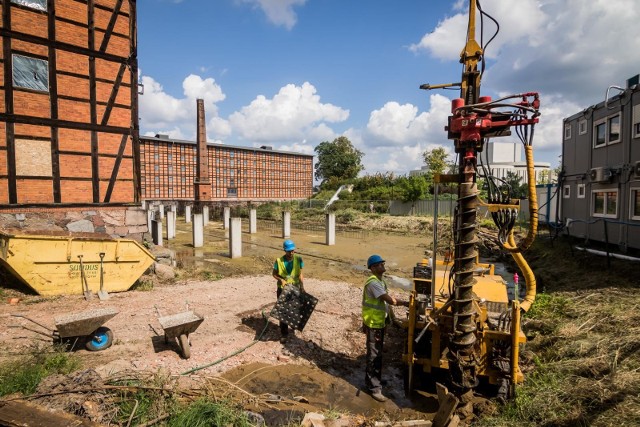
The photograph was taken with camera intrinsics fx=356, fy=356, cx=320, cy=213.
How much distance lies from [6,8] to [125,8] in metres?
3.25

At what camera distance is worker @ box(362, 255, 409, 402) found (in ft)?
16.0

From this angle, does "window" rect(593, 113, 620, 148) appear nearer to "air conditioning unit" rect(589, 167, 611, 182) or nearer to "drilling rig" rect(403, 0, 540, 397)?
"air conditioning unit" rect(589, 167, 611, 182)

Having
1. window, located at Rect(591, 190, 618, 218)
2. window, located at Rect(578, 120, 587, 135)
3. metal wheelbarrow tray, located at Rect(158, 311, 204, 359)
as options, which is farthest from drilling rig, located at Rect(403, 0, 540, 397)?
window, located at Rect(578, 120, 587, 135)

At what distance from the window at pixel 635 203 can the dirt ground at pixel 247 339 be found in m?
7.24

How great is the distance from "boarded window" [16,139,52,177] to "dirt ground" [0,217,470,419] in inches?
164

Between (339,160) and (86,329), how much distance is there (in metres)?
66.5

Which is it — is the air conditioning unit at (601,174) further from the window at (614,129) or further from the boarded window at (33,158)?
the boarded window at (33,158)

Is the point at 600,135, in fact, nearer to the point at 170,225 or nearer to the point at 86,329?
the point at 86,329

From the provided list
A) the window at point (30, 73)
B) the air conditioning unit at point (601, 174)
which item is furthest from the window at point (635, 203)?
the window at point (30, 73)

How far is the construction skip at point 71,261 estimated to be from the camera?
786 centimetres

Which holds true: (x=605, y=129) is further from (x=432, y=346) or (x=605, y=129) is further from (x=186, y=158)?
(x=186, y=158)

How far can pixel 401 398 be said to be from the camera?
16.1 ft

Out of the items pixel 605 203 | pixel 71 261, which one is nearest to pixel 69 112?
pixel 71 261

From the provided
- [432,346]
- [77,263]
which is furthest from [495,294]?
[77,263]
